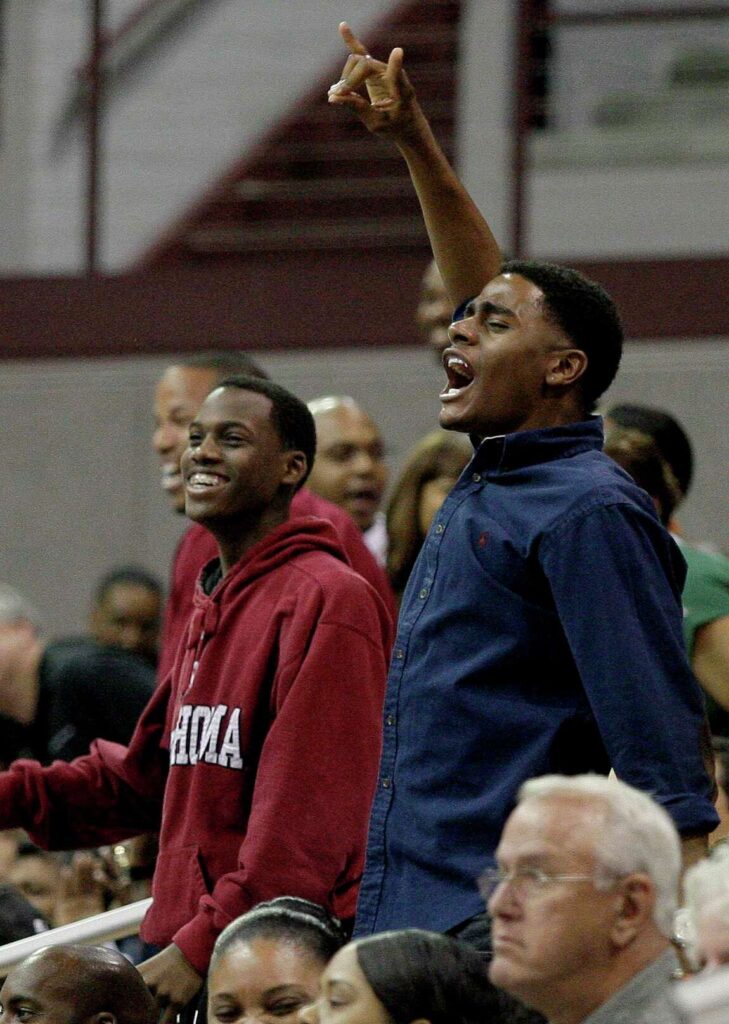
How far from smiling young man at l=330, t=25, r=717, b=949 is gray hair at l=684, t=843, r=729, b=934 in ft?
0.38

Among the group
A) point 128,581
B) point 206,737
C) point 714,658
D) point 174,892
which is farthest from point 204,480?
point 128,581

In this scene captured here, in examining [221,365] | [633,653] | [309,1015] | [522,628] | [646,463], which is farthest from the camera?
[221,365]

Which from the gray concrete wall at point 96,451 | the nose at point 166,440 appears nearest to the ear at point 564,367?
the nose at point 166,440

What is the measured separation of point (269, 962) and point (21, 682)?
2.40m

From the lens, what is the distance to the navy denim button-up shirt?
2.88 m

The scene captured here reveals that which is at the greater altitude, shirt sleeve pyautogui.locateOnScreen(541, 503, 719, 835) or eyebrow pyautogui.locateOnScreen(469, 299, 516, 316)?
eyebrow pyautogui.locateOnScreen(469, 299, 516, 316)

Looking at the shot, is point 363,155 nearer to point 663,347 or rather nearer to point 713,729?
point 663,347

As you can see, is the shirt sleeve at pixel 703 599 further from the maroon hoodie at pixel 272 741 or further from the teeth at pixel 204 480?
the teeth at pixel 204 480

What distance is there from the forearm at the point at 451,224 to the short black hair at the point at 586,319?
153 mm

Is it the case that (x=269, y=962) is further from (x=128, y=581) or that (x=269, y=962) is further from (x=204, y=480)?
(x=128, y=581)

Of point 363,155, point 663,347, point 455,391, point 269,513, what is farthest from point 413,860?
point 363,155

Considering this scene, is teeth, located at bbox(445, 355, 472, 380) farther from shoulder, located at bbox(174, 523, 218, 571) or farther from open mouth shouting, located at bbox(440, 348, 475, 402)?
shoulder, located at bbox(174, 523, 218, 571)

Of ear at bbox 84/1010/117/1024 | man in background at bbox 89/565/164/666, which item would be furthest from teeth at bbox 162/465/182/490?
man in background at bbox 89/565/164/666

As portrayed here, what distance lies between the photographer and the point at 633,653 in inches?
113
